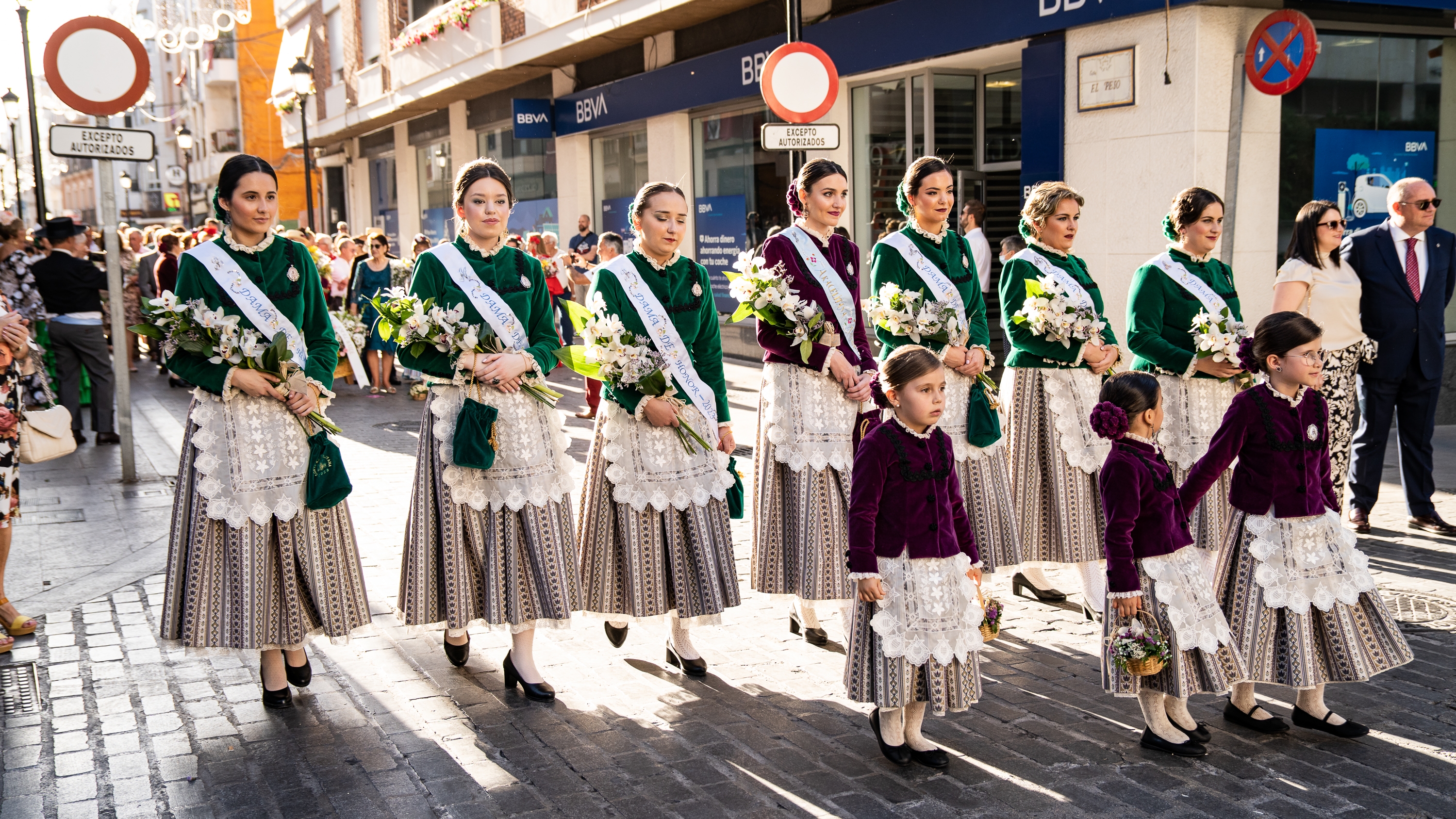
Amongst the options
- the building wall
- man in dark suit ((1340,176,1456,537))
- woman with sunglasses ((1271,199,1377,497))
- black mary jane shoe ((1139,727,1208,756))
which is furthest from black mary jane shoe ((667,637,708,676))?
the building wall

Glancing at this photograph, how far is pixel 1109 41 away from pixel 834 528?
725 centimetres

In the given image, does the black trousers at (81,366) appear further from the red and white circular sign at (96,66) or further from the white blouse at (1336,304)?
the white blouse at (1336,304)

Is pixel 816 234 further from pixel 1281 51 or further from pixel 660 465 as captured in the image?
pixel 1281 51

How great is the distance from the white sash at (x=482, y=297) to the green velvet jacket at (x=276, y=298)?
516 millimetres

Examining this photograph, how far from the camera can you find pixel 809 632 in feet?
18.3

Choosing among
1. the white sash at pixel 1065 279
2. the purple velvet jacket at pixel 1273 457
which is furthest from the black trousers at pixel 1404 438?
the purple velvet jacket at pixel 1273 457

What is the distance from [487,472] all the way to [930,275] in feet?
7.11

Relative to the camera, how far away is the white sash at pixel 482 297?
16.0 feet

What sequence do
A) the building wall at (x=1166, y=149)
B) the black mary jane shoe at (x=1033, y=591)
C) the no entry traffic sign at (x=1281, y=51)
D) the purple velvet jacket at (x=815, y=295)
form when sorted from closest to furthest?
the purple velvet jacket at (x=815, y=295)
the black mary jane shoe at (x=1033, y=591)
the no entry traffic sign at (x=1281, y=51)
the building wall at (x=1166, y=149)

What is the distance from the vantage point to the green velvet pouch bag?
185 inches

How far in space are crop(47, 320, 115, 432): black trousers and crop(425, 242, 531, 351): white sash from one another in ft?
28.1

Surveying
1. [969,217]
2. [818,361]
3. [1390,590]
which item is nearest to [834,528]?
[818,361]

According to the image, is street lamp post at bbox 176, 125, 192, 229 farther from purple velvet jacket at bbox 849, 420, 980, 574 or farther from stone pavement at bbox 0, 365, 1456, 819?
purple velvet jacket at bbox 849, 420, 980, 574

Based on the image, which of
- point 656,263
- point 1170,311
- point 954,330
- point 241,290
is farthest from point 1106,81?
point 241,290
